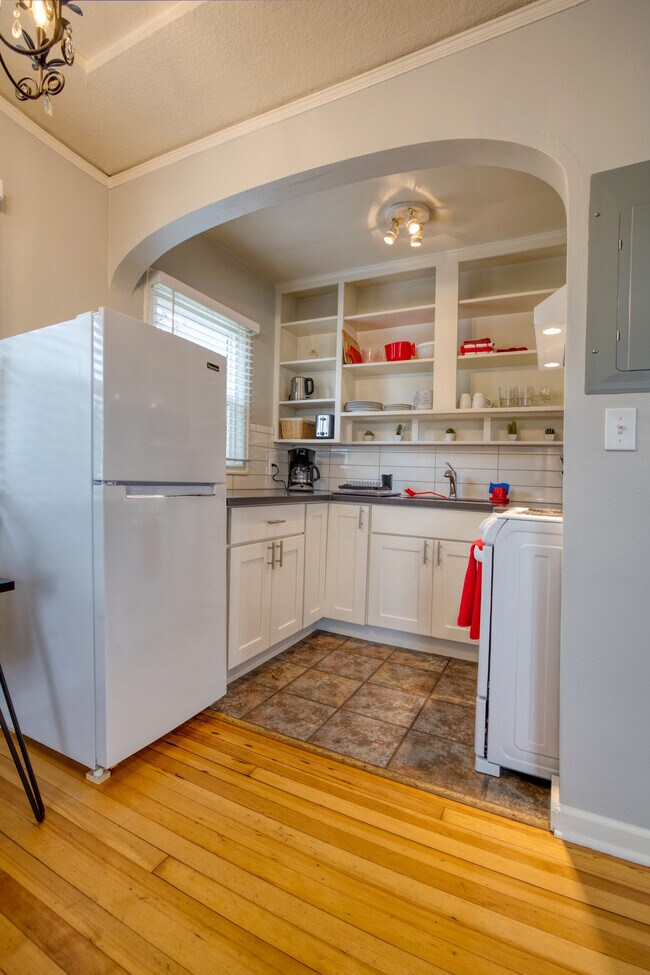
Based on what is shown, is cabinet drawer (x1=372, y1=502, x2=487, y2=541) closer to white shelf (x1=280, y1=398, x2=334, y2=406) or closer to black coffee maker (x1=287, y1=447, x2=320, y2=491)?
black coffee maker (x1=287, y1=447, x2=320, y2=491)

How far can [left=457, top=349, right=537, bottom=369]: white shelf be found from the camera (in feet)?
8.82

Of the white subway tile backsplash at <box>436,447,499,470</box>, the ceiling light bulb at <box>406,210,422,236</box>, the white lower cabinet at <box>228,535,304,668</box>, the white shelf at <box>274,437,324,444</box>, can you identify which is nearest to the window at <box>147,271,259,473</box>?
the white shelf at <box>274,437,324,444</box>

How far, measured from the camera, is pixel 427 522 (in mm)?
2602

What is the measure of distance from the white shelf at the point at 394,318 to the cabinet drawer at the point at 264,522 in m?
1.49

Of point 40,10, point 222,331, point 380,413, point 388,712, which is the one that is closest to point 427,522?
point 380,413

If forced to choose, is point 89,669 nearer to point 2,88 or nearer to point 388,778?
point 388,778

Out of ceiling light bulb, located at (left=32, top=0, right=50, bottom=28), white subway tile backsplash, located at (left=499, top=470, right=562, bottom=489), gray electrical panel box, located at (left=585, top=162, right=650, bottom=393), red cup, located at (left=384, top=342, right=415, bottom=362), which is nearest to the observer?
ceiling light bulb, located at (left=32, top=0, right=50, bottom=28)

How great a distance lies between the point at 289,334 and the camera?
3533mm

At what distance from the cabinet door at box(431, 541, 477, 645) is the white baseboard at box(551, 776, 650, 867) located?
1.21 meters

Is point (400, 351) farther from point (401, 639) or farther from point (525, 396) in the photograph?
point (401, 639)

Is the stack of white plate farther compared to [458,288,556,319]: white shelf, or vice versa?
the stack of white plate

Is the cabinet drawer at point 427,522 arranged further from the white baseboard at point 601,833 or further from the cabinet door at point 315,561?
the white baseboard at point 601,833

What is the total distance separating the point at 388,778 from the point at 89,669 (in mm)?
1087

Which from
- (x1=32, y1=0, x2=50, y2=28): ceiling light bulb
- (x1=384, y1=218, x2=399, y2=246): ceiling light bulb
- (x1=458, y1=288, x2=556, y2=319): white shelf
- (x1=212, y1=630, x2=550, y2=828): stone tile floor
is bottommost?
(x1=212, y1=630, x2=550, y2=828): stone tile floor
